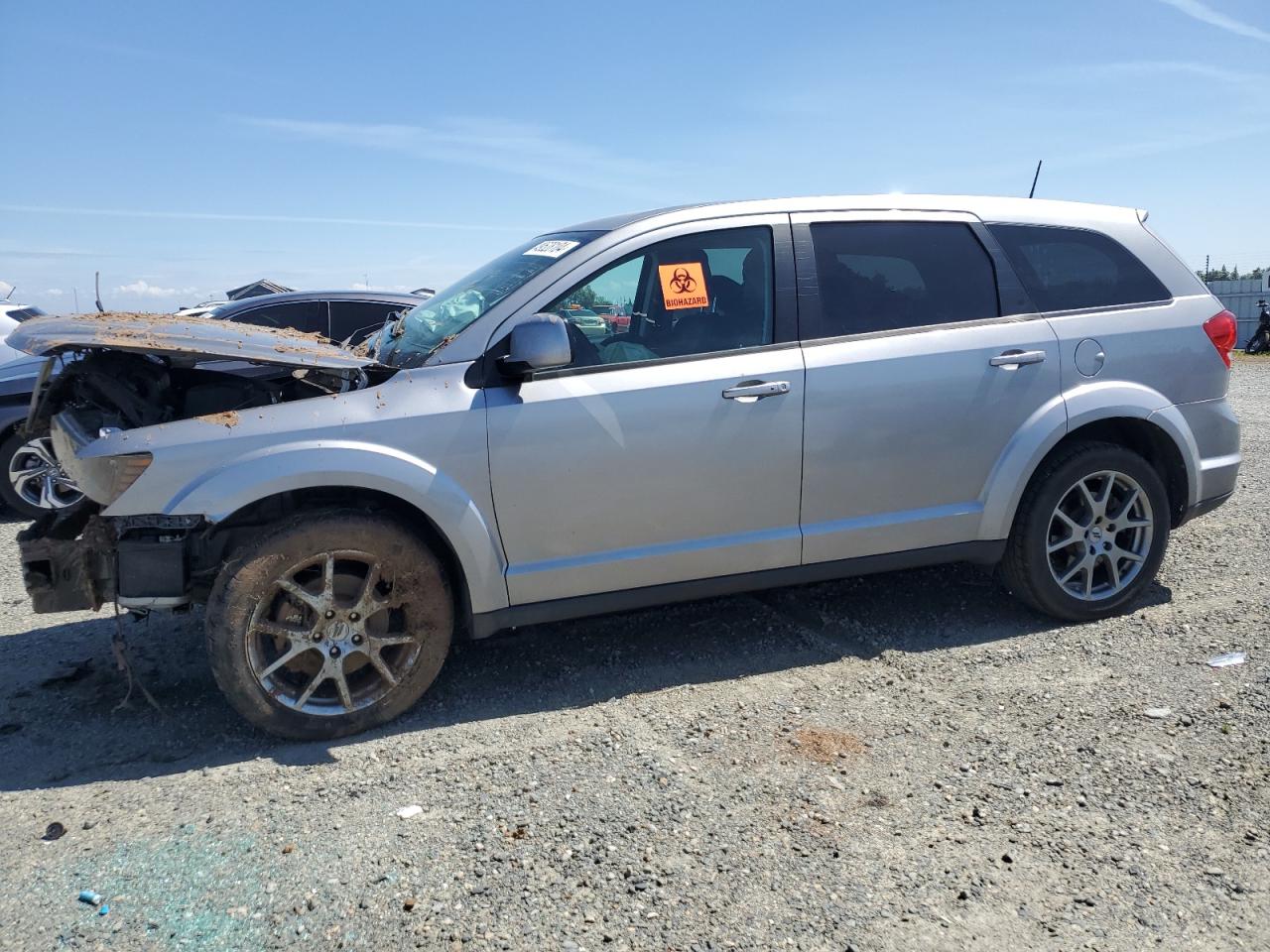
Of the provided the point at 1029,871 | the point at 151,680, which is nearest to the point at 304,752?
the point at 151,680

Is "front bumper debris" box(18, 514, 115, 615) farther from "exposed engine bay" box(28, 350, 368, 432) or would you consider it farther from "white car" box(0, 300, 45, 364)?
"white car" box(0, 300, 45, 364)

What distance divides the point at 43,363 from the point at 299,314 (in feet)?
12.0

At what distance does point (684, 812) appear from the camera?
310 centimetres

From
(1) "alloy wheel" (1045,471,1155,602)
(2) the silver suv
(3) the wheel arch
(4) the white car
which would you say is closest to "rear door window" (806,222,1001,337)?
(2) the silver suv

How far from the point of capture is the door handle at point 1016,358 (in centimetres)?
434

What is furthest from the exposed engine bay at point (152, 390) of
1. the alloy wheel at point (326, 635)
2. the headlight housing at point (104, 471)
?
the alloy wheel at point (326, 635)

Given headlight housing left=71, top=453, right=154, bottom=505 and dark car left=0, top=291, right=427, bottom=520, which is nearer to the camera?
headlight housing left=71, top=453, right=154, bottom=505

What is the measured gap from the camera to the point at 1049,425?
173 inches

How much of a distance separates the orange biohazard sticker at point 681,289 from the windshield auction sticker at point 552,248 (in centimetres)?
40

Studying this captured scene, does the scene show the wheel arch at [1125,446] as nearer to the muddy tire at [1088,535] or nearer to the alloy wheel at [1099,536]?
the muddy tire at [1088,535]

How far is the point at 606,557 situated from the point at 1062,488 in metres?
2.19

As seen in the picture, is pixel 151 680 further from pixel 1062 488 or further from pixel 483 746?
pixel 1062 488

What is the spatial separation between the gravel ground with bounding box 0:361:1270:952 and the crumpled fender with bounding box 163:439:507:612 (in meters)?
0.68

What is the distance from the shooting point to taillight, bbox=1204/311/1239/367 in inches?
184
